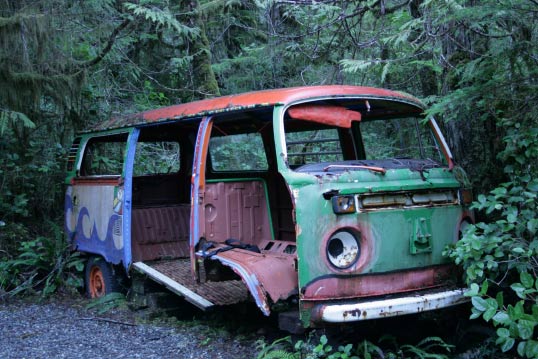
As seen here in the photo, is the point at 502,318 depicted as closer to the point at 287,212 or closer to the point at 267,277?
the point at 267,277

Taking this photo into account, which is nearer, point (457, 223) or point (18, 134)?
point (457, 223)

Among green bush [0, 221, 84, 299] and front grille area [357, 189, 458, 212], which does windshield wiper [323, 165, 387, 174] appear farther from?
green bush [0, 221, 84, 299]

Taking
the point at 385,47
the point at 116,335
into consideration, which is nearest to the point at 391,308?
the point at 116,335

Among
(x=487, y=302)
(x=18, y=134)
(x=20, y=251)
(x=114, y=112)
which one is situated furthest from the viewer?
(x=114, y=112)

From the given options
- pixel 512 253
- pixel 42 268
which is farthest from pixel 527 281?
→ pixel 42 268

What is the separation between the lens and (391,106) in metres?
6.31

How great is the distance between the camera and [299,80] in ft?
47.5

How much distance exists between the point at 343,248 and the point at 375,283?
0.41 meters

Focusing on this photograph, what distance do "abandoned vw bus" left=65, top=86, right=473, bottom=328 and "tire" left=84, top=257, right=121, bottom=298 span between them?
19 millimetres

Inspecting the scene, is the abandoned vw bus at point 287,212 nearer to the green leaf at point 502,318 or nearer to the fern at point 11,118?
the green leaf at point 502,318

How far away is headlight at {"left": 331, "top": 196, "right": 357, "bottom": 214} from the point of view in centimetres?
503

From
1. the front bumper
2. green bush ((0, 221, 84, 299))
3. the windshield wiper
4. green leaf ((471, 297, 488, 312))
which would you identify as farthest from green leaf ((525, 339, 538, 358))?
green bush ((0, 221, 84, 299))

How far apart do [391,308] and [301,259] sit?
0.82m

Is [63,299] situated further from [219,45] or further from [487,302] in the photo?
[219,45]
